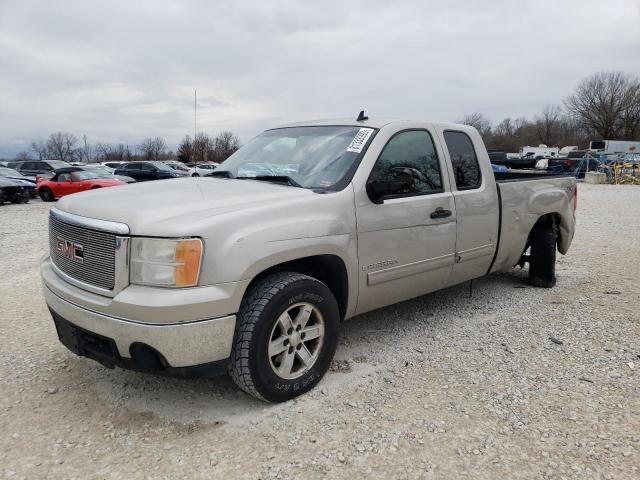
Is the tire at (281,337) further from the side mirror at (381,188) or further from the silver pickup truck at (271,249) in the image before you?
the side mirror at (381,188)

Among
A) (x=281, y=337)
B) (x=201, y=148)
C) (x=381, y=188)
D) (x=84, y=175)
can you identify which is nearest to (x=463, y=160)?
(x=381, y=188)

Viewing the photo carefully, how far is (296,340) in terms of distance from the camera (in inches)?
122

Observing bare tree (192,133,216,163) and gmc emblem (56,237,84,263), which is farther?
bare tree (192,133,216,163)

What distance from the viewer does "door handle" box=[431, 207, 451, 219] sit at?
155 inches

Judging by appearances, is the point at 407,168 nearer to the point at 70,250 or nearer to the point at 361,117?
the point at 361,117

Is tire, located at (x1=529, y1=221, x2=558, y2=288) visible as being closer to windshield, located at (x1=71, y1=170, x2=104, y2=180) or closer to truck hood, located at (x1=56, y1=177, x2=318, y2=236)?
truck hood, located at (x1=56, y1=177, x2=318, y2=236)

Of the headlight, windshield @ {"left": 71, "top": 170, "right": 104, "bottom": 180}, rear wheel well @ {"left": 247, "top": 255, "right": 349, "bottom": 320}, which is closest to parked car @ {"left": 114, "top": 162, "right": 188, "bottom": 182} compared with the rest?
windshield @ {"left": 71, "top": 170, "right": 104, "bottom": 180}

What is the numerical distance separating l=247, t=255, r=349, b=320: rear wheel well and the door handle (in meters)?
1.01

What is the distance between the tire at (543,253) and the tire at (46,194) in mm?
18085

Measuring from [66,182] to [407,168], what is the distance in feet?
58.3

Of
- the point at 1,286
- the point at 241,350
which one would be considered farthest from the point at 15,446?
the point at 1,286

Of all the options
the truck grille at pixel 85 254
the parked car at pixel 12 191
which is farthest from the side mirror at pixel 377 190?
the parked car at pixel 12 191

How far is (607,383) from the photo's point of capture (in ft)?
11.2

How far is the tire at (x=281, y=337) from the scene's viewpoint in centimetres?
284
